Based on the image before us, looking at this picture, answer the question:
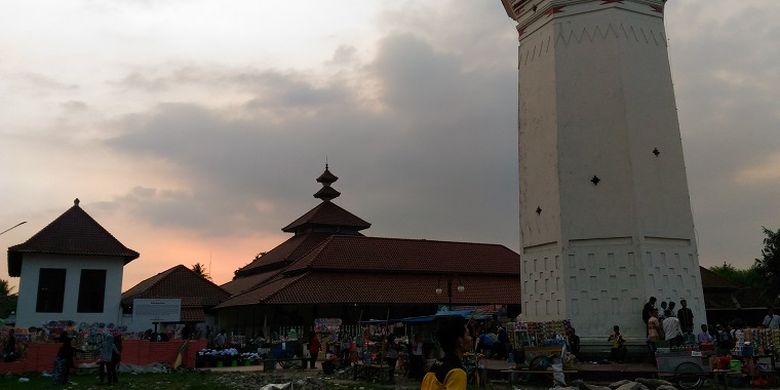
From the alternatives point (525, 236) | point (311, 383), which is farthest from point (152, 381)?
point (525, 236)

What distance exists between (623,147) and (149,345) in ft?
49.9

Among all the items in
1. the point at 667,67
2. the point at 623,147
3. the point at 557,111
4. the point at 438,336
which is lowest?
the point at 438,336

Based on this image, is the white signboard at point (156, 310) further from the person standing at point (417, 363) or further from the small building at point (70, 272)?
the person standing at point (417, 363)

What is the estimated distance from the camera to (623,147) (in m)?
15.6

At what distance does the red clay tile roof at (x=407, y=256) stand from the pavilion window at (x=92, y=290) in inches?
369

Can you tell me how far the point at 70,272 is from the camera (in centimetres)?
2941

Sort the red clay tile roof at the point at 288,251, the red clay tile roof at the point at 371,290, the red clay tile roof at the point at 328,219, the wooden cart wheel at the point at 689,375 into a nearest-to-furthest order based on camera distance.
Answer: the wooden cart wheel at the point at 689,375, the red clay tile roof at the point at 371,290, the red clay tile roof at the point at 288,251, the red clay tile roof at the point at 328,219

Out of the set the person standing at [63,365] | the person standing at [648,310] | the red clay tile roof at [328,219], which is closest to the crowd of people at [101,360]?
the person standing at [63,365]

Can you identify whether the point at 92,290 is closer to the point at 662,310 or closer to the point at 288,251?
the point at 288,251

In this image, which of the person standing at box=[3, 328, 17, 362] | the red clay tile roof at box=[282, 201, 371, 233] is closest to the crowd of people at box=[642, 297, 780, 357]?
the person standing at box=[3, 328, 17, 362]

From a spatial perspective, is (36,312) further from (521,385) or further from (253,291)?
(521,385)

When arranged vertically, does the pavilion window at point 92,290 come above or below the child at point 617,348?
above

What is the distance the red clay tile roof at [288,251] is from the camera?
1511 inches

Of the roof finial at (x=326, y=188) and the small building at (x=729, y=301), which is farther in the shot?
the roof finial at (x=326, y=188)
